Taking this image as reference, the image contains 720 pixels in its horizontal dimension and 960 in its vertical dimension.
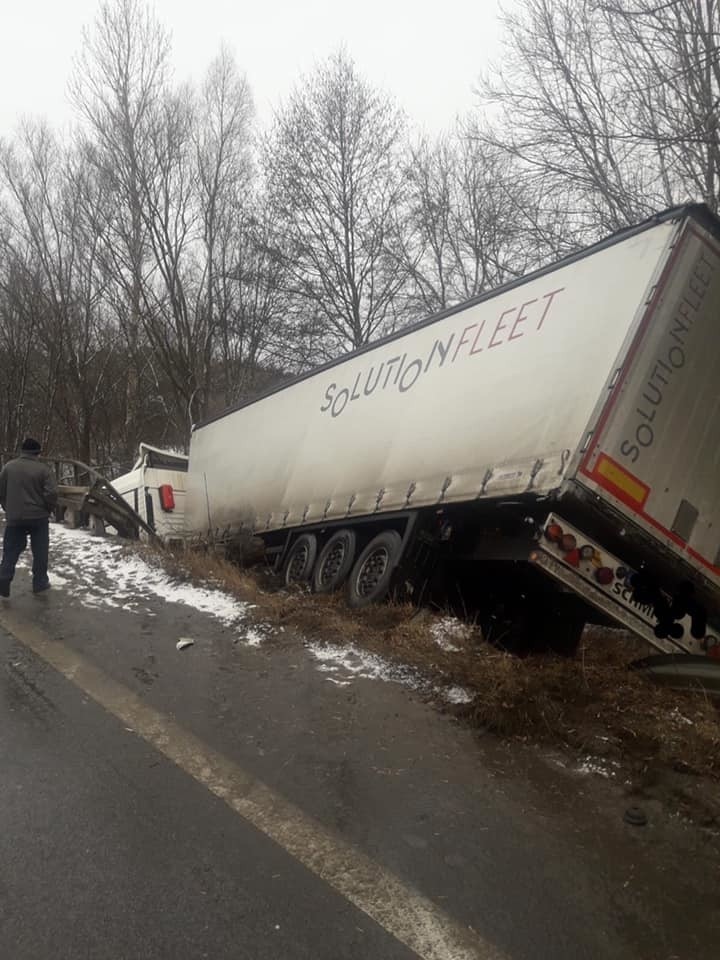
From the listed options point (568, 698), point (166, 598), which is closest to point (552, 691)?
point (568, 698)

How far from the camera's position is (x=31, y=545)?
25.3 feet

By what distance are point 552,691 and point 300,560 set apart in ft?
15.5

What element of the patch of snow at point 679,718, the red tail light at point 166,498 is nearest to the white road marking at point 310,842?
the patch of snow at point 679,718

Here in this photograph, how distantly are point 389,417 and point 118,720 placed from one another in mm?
4336

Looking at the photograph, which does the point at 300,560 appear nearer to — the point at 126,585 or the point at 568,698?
the point at 126,585

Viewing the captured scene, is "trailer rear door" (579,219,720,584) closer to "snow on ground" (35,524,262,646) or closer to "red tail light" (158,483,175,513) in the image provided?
"snow on ground" (35,524,262,646)

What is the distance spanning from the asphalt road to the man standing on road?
2.78 metres

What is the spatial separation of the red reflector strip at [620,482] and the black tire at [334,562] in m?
3.39

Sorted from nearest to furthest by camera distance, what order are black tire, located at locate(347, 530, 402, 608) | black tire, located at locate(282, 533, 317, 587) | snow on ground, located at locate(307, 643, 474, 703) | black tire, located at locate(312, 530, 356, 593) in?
snow on ground, located at locate(307, 643, 474, 703) < black tire, located at locate(347, 530, 402, 608) < black tire, located at locate(312, 530, 356, 593) < black tire, located at locate(282, 533, 317, 587)

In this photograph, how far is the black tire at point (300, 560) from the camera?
895cm

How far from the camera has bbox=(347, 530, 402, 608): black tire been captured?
7.26 meters

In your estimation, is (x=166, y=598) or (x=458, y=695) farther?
(x=166, y=598)

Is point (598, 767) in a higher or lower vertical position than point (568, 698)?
lower

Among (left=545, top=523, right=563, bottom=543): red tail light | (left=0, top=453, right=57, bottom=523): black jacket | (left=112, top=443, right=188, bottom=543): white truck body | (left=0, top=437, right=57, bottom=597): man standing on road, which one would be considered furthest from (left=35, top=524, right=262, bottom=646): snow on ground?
(left=112, top=443, right=188, bottom=543): white truck body
